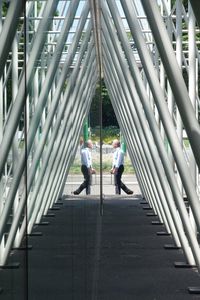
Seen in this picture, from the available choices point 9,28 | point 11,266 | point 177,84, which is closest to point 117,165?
point 177,84

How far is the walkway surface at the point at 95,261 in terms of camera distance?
5000 mm

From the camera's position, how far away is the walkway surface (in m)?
5.00

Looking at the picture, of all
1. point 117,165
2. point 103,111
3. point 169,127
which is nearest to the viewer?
point 169,127

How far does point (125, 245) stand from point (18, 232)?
15.6m

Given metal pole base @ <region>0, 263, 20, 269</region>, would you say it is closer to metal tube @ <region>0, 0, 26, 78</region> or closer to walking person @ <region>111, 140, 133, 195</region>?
metal tube @ <region>0, 0, 26, 78</region>

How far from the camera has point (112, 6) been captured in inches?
685

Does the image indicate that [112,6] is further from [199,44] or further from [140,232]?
[199,44]

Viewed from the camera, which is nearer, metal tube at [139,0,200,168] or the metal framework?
the metal framework

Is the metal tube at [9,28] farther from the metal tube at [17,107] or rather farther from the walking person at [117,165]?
the walking person at [117,165]

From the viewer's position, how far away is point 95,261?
14.1m

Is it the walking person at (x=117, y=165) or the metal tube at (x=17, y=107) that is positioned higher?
the metal tube at (x=17, y=107)

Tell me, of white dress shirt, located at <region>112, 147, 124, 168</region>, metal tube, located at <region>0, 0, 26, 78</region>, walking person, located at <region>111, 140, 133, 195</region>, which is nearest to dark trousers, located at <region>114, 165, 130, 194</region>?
walking person, located at <region>111, 140, 133, 195</region>

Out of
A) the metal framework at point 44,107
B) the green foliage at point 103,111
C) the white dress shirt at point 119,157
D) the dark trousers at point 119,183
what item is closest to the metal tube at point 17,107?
the metal framework at point 44,107

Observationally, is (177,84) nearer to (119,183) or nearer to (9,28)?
(9,28)
